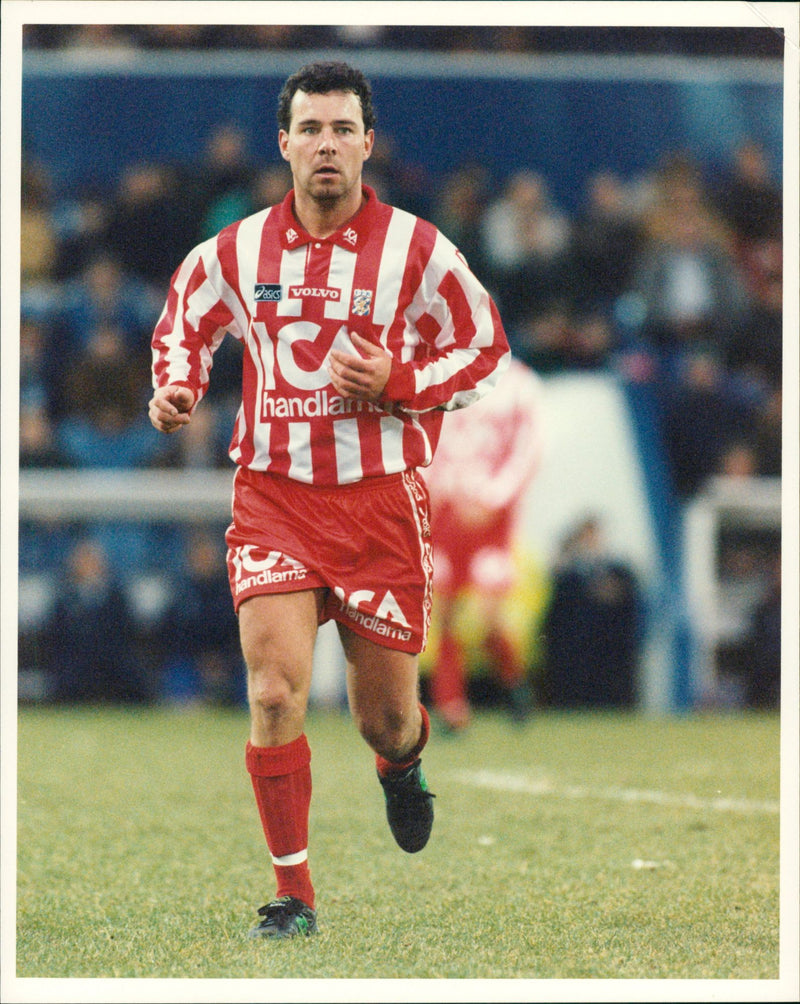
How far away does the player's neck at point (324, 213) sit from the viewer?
405 cm

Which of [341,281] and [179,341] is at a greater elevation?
[341,281]

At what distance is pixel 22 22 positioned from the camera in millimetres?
3996

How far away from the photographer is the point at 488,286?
1038 cm

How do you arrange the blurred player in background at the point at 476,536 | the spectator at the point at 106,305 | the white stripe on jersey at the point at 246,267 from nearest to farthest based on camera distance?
1. the white stripe on jersey at the point at 246,267
2. the blurred player in background at the point at 476,536
3. the spectator at the point at 106,305

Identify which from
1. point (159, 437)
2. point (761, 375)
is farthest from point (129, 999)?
point (761, 375)

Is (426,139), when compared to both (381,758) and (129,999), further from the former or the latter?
(129,999)

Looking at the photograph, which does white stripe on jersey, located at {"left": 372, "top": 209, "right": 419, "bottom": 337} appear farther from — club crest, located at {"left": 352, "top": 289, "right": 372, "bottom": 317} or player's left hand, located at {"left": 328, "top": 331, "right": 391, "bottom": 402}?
player's left hand, located at {"left": 328, "top": 331, "right": 391, "bottom": 402}

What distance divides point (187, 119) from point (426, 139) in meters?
1.71

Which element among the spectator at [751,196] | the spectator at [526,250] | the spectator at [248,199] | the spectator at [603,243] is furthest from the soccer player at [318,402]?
the spectator at [751,196]

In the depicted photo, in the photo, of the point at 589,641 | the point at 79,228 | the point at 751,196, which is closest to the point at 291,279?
the point at 589,641

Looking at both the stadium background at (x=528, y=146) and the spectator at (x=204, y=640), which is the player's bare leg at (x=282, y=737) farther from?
the stadium background at (x=528, y=146)

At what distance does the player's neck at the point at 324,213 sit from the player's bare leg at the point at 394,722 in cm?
103

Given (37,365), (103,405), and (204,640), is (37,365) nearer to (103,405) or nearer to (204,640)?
(103,405)

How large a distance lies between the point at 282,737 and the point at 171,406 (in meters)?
0.87
